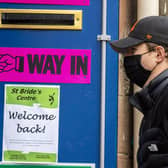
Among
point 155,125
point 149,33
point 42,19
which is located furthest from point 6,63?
point 155,125

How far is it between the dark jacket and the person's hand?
1.14 m

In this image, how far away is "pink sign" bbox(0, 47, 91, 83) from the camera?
8.86 ft

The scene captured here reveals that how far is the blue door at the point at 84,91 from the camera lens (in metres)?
2.68

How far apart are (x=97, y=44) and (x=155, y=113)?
1100mm

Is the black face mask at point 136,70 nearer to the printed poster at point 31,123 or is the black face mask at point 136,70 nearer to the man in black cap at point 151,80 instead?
the man in black cap at point 151,80

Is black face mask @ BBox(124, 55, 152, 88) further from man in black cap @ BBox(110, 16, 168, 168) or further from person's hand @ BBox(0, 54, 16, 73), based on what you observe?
person's hand @ BBox(0, 54, 16, 73)

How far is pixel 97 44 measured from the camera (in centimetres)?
274

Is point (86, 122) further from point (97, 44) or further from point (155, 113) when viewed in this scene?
point (155, 113)

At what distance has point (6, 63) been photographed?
271cm

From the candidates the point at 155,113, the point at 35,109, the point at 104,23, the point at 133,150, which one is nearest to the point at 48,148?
the point at 35,109

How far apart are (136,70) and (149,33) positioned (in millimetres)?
210

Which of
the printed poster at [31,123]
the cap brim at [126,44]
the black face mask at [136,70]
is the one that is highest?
the cap brim at [126,44]

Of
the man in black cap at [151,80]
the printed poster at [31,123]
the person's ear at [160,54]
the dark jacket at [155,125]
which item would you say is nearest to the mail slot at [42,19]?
the printed poster at [31,123]

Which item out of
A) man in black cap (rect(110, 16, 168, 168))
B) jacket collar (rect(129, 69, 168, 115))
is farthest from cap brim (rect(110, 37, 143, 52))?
jacket collar (rect(129, 69, 168, 115))
